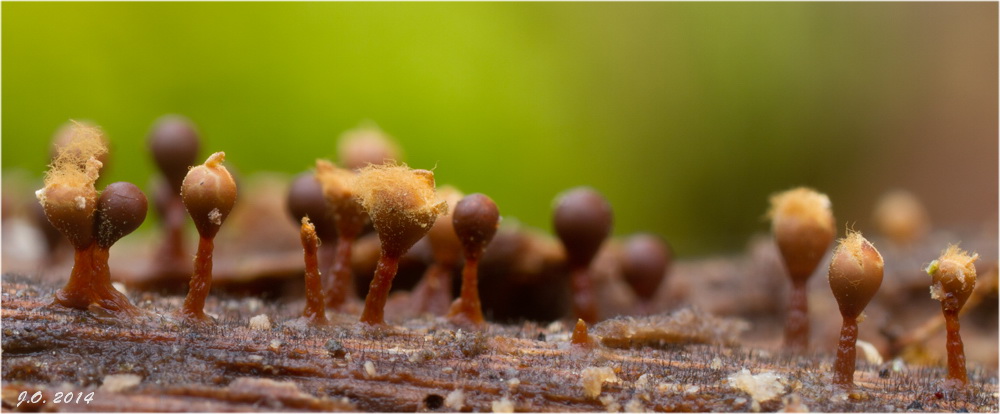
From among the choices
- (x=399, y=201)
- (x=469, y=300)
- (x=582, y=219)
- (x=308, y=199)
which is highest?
(x=582, y=219)

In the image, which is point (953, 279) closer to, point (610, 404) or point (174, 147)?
point (610, 404)

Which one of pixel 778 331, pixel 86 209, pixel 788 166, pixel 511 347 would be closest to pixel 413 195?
pixel 511 347

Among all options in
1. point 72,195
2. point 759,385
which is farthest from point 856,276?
point 72,195

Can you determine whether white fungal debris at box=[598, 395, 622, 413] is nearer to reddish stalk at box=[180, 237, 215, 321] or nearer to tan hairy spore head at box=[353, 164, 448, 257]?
tan hairy spore head at box=[353, 164, 448, 257]

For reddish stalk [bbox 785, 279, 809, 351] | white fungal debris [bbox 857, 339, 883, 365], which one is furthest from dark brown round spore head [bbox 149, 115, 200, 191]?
white fungal debris [bbox 857, 339, 883, 365]

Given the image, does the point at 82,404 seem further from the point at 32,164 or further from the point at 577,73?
the point at 577,73
